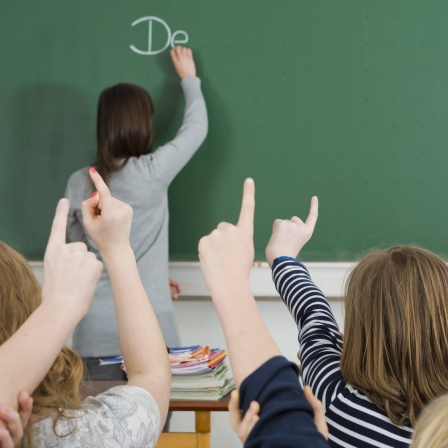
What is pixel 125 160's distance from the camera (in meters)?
3.01

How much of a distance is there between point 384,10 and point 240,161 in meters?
0.81

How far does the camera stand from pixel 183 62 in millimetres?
3199

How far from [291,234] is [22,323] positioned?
0.58m

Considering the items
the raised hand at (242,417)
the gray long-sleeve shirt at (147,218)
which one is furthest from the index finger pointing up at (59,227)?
the gray long-sleeve shirt at (147,218)

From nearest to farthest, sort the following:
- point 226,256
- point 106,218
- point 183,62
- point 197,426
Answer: point 226,256
point 106,218
point 197,426
point 183,62

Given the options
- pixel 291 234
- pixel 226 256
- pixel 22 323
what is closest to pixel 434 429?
pixel 226 256

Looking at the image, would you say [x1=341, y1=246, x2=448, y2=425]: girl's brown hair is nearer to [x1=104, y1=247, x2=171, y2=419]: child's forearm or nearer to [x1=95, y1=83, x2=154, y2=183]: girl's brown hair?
[x1=104, y1=247, x2=171, y2=419]: child's forearm

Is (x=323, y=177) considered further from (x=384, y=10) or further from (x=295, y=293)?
(x=295, y=293)

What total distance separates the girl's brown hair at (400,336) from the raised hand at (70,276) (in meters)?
0.66

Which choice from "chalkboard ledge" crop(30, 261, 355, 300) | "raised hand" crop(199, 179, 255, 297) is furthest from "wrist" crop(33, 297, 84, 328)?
"chalkboard ledge" crop(30, 261, 355, 300)

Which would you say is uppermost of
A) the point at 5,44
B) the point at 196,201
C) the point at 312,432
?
the point at 5,44

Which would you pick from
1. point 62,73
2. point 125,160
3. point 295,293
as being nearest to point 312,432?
point 295,293

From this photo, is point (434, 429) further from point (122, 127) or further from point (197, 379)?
point (122, 127)

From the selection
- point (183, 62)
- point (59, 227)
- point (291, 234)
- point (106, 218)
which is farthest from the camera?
point (183, 62)
